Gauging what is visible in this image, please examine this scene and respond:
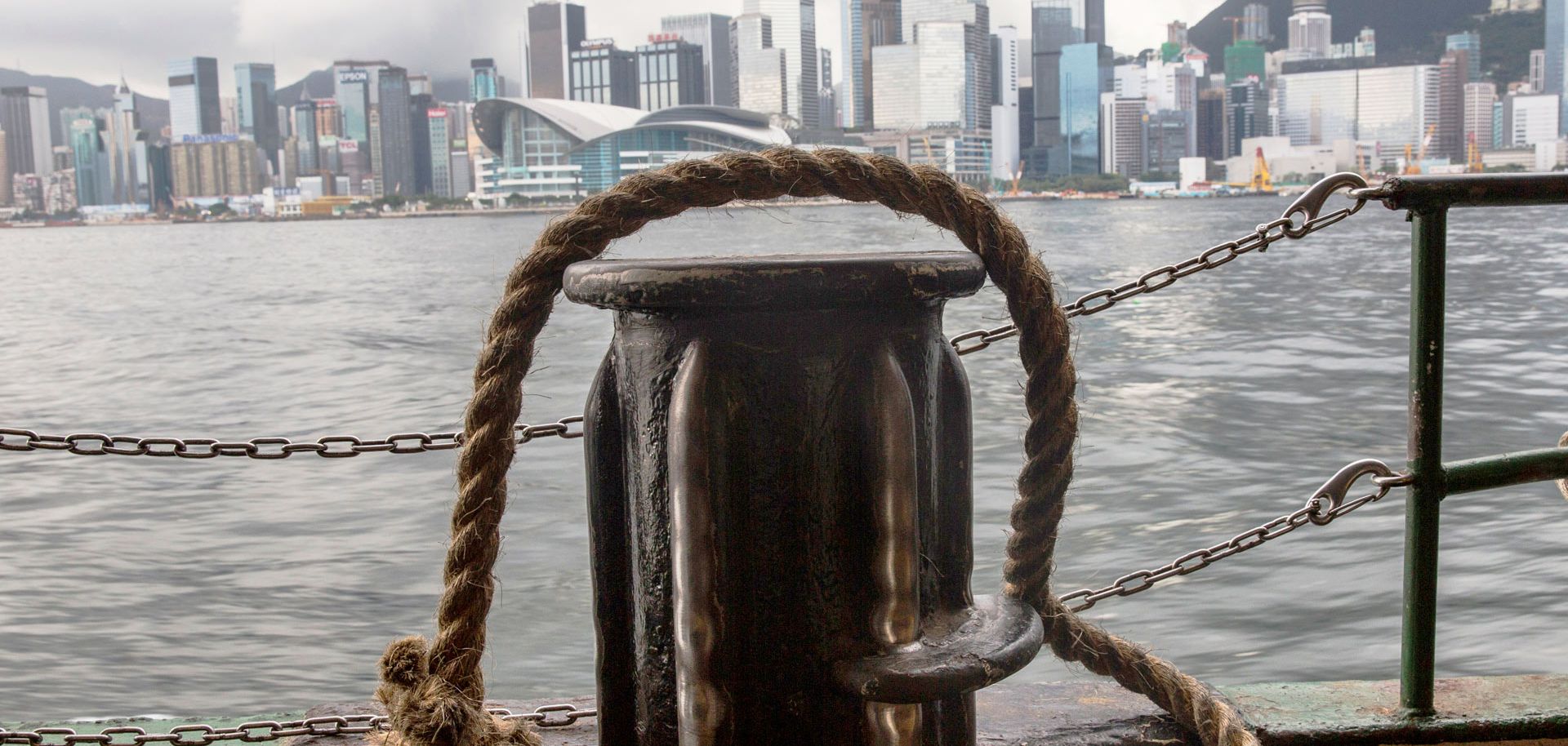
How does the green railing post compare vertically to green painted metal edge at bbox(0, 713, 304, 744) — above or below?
above

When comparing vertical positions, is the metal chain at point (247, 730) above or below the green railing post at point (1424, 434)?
below

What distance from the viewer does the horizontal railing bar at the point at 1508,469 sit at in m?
1.52

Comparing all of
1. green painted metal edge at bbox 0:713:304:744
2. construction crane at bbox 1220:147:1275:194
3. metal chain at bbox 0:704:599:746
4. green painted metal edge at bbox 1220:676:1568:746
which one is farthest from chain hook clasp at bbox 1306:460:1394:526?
construction crane at bbox 1220:147:1275:194

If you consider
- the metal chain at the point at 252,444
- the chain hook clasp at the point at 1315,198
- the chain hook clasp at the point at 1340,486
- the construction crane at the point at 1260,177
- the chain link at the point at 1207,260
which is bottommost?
the chain hook clasp at the point at 1340,486

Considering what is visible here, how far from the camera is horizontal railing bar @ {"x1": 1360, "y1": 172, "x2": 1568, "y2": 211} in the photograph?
1466 millimetres

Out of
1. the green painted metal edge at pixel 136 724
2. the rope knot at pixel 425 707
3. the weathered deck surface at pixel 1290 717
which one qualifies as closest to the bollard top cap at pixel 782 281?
the rope knot at pixel 425 707

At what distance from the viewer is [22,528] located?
20.5 feet

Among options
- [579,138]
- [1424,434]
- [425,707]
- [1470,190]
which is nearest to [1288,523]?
[1424,434]

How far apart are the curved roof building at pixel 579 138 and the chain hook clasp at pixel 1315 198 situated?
56.8m

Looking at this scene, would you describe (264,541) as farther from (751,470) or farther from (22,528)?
(751,470)

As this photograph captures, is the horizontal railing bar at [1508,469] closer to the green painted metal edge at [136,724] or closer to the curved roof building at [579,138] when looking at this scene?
the green painted metal edge at [136,724]

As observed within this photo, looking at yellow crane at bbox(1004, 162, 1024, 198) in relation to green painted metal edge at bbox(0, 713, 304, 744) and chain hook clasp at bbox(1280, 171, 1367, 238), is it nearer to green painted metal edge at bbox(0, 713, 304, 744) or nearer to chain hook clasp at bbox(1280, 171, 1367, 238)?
chain hook clasp at bbox(1280, 171, 1367, 238)

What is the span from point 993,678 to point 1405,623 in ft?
2.38

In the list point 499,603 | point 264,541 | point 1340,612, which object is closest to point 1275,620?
point 1340,612
